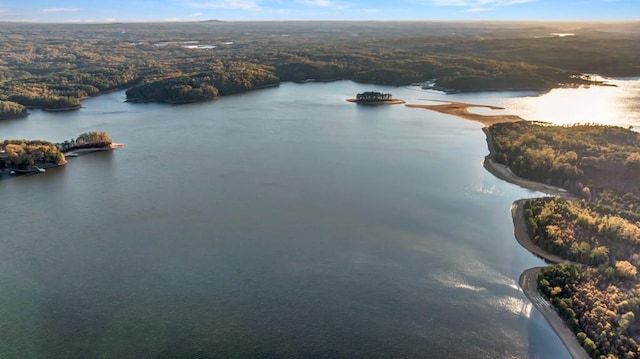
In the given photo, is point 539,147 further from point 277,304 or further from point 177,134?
point 177,134

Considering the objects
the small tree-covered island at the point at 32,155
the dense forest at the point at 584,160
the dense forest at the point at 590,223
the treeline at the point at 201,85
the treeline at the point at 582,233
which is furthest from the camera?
the treeline at the point at 201,85

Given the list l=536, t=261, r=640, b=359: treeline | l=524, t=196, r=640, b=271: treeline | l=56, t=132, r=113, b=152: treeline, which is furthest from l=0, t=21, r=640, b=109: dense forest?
l=536, t=261, r=640, b=359: treeline

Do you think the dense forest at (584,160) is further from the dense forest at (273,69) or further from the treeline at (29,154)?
the treeline at (29,154)

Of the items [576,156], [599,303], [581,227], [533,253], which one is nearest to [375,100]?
[576,156]

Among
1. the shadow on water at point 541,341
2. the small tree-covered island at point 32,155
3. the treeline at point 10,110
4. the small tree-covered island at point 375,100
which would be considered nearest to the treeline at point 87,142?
the small tree-covered island at point 32,155

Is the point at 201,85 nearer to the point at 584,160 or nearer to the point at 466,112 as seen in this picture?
the point at 466,112

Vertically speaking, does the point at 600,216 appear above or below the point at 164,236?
above

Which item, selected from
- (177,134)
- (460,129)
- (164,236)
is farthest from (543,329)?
(177,134)
